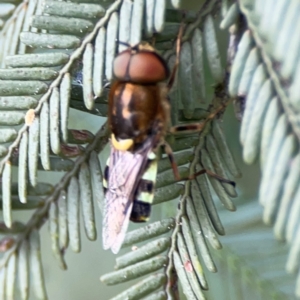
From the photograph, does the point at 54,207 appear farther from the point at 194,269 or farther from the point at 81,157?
the point at 194,269

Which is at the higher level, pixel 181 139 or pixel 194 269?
pixel 181 139

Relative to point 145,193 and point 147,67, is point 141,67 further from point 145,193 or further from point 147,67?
point 145,193

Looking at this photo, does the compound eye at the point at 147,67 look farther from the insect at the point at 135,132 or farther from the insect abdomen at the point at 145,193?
the insect abdomen at the point at 145,193

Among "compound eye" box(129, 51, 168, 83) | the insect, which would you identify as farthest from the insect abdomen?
"compound eye" box(129, 51, 168, 83)

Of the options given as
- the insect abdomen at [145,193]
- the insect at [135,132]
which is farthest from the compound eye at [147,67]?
the insect abdomen at [145,193]

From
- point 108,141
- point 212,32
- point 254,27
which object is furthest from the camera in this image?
point 108,141

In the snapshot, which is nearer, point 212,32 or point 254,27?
point 254,27

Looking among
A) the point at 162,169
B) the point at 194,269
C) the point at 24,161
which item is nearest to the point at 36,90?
the point at 24,161

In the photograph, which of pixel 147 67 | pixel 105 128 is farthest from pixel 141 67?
pixel 105 128
